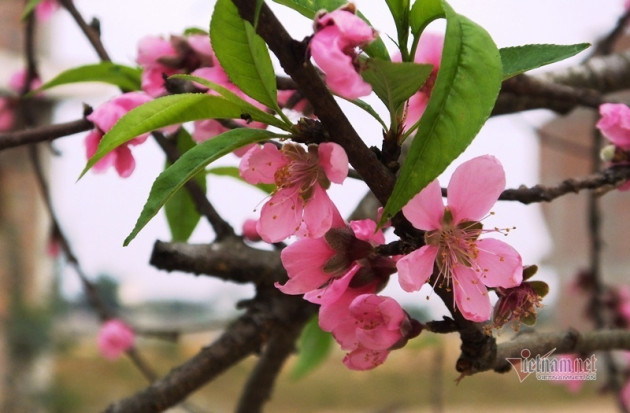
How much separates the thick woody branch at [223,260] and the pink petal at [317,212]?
14 centimetres

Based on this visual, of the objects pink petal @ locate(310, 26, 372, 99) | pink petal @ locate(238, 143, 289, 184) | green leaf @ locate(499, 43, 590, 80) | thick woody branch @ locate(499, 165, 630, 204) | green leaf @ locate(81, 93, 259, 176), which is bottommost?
thick woody branch @ locate(499, 165, 630, 204)

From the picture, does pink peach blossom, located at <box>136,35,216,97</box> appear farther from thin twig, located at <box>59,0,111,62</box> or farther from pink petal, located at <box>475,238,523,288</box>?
pink petal, located at <box>475,238,523,288</box>

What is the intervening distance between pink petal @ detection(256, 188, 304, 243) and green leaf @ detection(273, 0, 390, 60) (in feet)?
0.21

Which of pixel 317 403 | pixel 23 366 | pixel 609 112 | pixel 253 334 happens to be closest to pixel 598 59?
pixel 609 112

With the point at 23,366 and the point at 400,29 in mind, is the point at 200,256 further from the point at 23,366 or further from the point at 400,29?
the point at 23,366

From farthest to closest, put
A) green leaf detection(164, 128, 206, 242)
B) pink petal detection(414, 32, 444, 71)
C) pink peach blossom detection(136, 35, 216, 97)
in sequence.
A: 1. green leaf detection(164, 128, 206, 242)
2. pink peach blossom detection(136, 35, 216, 97)
3. pink petal detection(414, 32, 444, 71)

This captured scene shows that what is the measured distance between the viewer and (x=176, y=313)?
2.18 metres

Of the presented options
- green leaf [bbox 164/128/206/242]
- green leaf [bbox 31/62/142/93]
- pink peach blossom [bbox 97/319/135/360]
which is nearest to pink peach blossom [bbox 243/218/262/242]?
green leaf [bbox 164/128/206/242]

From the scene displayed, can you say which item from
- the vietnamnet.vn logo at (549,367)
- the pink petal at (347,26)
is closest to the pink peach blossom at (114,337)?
the vietnamnet.vn logo at (549,367)

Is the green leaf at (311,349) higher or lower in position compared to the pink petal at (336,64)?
lower

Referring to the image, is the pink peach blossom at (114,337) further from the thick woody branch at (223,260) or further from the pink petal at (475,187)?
the pink petal at (475,187)

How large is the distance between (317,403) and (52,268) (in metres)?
1.56

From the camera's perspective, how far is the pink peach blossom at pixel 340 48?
20cm

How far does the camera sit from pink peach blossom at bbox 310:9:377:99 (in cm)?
20
